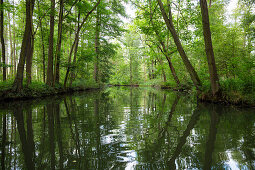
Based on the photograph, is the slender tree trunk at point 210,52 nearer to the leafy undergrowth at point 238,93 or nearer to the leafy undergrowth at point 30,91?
the leafy undergrowth at point 238,93

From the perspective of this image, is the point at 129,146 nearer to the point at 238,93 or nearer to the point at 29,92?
the point at 238,93

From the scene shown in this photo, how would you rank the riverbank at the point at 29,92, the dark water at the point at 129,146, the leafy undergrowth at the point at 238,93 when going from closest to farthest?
the dark water at the point at 129,146
the leafy undergrowth at the point at 238,93
the riverbank at the point at 29,92

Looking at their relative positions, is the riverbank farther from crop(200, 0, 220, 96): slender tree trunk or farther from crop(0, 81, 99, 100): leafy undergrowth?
crop(200, 0, 220, 96): slender tree trunk

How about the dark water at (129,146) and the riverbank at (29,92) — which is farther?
the riverbank at (29,92)

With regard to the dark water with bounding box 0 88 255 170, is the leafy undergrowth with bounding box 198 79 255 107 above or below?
above

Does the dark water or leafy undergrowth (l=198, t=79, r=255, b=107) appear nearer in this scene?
the dark water

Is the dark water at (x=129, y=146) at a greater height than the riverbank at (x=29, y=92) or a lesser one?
lesser

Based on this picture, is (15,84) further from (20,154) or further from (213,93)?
(213,93)

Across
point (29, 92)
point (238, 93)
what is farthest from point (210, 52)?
point (29, 92)

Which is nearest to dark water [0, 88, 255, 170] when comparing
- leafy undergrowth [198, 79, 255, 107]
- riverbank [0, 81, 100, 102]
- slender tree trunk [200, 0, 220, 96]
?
leafy undergrowth [198, 79, 255, 107]

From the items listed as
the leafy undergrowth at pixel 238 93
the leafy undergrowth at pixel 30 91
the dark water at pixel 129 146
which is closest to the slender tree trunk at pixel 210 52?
the leafy undergrowth at pixel 238 93

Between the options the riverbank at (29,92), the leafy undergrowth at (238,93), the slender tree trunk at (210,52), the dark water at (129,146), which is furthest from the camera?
the riverbank at (29,92)

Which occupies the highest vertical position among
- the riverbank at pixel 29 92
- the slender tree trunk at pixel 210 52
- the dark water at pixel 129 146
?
the slender tree trunk at pixel 210 52

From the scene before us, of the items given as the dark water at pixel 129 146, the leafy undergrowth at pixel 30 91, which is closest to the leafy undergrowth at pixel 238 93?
the dark water at pixel 129 146
